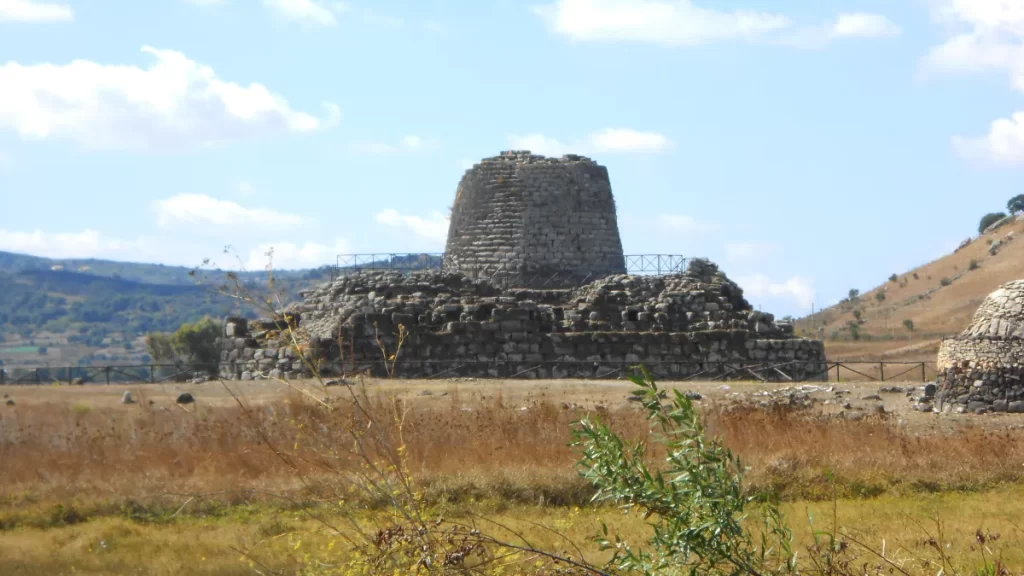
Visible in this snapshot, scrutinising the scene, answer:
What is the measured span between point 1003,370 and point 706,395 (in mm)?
4144

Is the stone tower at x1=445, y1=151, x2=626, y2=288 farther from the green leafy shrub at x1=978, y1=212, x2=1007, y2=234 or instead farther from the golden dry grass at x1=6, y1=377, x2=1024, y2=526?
the green leafy shrub at x1=978, y1=212, x2=1007, y2=234

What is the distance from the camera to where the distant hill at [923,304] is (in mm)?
44406

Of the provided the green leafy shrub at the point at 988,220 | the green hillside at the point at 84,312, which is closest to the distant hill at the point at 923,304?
the green leafy shrub at the point at 988,220

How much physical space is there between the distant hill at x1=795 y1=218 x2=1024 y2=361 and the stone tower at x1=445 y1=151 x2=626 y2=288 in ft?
46.3

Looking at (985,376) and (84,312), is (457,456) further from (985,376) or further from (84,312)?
(84,312)

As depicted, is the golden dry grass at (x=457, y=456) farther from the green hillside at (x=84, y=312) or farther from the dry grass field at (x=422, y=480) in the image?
the green hillside at (x=84, y=312)

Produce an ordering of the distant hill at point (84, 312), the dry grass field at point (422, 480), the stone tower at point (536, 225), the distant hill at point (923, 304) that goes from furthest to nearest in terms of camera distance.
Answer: the distant hill at point (84, 312) < the distant hill at point (923, 304) < the stone tower at point (536, 225) < the dry grass field at point (422, 480)

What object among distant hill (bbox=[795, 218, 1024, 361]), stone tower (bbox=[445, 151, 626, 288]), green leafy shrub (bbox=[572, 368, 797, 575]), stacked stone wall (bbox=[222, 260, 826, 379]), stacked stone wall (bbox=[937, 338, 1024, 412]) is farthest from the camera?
distant hill (bbox=[795, 218, 1024, 361])

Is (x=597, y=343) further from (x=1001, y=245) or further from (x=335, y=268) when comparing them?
(x=1001, y=245)

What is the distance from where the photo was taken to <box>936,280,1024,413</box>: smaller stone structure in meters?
13.9

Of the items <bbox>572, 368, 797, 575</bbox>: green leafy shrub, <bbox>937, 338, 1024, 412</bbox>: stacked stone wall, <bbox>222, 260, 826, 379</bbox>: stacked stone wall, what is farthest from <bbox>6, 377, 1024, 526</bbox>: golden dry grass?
<bbox>222, 260, 826, 379</bbox>: stacked stone wall

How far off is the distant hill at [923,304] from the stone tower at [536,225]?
46.3ft

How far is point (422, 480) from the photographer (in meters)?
9.91

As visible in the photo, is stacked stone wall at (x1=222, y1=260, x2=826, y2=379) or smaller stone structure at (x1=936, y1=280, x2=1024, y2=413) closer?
smaller stone structure at (x1=936, y1=280, x2=1024, y2=413)
